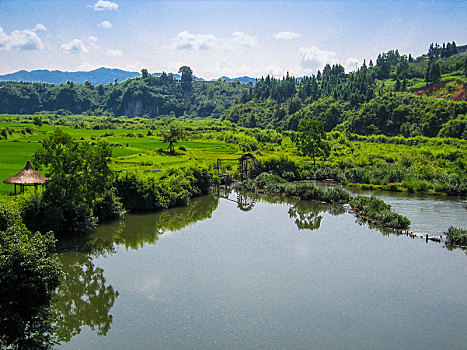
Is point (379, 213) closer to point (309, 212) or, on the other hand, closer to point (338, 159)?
point (309, 212)

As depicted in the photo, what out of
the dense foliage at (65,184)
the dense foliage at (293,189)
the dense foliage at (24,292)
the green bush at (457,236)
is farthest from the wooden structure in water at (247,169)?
the dense foliage at (24,292)

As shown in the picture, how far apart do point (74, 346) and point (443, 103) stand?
95.6 metres

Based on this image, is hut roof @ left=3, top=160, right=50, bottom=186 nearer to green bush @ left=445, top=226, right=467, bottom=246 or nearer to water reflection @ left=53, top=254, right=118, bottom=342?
water reflection @ left=53, top=254, right=118, bottom=342

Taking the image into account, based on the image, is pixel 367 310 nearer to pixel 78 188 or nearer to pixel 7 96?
pixel 78 188

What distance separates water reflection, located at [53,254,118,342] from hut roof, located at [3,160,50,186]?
300 inches

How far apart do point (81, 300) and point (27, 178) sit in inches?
534

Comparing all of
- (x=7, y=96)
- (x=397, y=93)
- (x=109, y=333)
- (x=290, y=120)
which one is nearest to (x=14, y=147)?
(x=109, y=333)

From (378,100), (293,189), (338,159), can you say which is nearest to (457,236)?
(293,189)

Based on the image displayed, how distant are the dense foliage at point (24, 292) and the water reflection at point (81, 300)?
1.29 meters

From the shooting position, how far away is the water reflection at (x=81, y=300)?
1973 cm

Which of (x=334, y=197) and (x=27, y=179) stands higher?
(x=27, y=179)

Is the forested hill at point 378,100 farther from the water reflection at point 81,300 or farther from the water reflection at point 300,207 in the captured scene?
the water reflection at point 81,300

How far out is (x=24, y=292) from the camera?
15617 mm

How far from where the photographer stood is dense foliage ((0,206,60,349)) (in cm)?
1534
